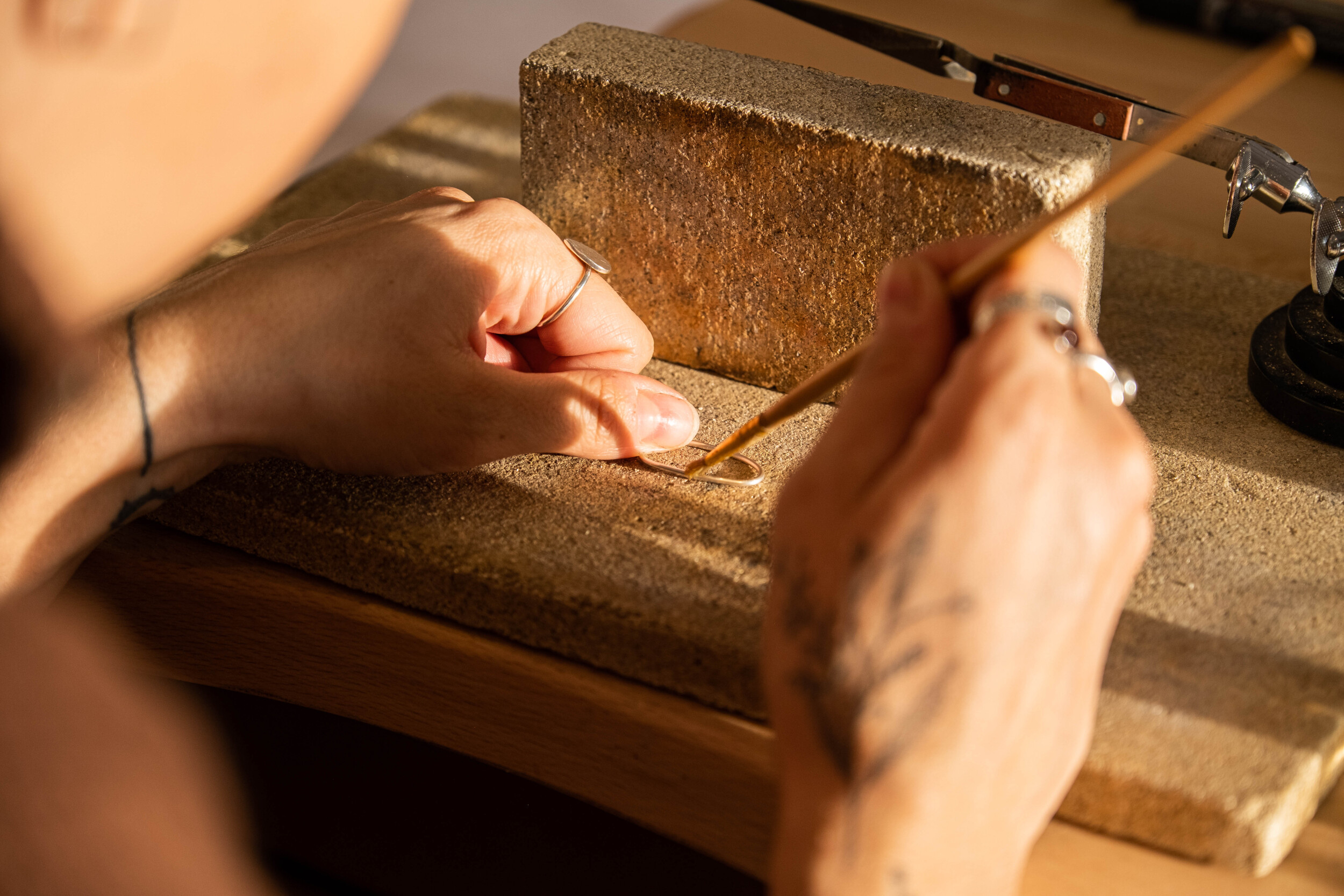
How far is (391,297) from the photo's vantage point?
0.66 metres

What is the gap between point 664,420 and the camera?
0.70m

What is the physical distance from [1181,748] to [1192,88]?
97cm

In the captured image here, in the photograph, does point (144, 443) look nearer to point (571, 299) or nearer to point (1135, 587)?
point (571, 299)

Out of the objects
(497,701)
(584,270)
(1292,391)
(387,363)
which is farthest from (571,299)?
(1292,391)

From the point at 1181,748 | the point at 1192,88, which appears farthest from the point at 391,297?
the point at 1192,88

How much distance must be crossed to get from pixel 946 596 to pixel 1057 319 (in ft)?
0.37

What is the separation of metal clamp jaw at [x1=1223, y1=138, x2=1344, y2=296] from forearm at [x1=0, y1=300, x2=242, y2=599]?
0.67 meters

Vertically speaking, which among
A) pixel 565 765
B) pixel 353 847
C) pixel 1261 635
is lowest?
pixel 353 847

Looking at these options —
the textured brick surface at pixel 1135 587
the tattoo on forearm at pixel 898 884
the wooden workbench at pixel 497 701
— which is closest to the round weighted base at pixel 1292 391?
the textured brick surface at pixel 1135 587

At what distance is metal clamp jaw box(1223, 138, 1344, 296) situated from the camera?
71 centimetres

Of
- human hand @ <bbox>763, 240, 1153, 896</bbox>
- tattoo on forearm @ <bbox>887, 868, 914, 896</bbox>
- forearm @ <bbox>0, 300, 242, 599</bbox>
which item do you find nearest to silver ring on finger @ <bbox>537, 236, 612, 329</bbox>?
forearm @ <bbox>0, 300, 242, 599</bbox>

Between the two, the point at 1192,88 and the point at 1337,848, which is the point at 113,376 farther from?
the point at 1192,88

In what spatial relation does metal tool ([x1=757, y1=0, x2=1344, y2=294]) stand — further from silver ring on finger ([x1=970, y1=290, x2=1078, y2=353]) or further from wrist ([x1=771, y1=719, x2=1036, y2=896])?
wrist ([x1=771, y1=719, x2=1036, y2=896])

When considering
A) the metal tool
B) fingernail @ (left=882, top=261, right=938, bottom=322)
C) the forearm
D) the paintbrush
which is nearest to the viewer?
the paintbrush
